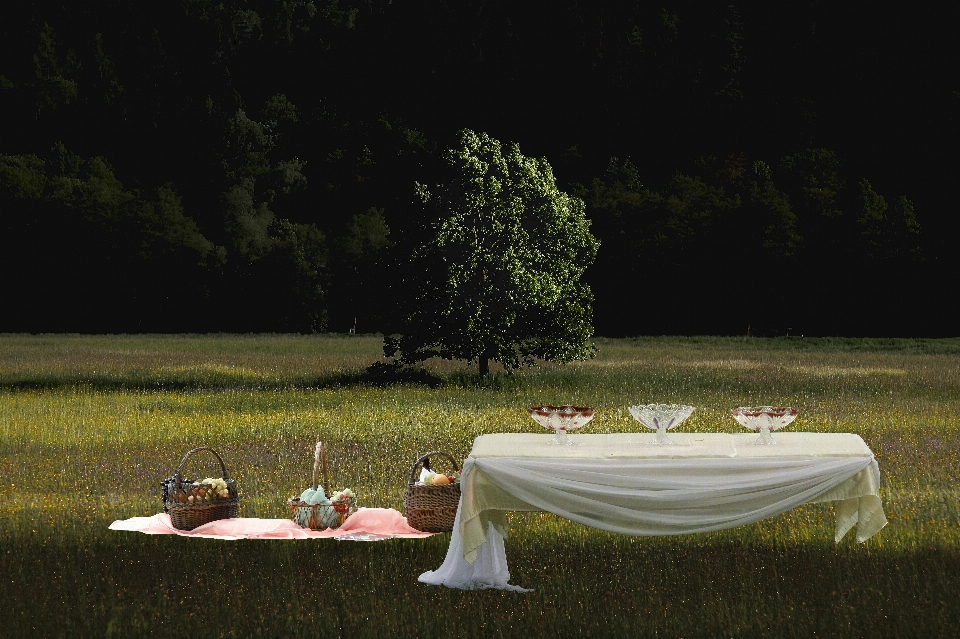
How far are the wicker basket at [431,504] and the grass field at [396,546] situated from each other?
28 cm

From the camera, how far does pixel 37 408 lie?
27.4 metres

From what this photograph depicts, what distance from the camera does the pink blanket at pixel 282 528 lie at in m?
11.6

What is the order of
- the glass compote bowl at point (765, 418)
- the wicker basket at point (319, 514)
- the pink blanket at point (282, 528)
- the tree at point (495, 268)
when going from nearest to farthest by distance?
1. the glass compote bowl at point (765, 418)
2. the pink blanket at point (282, 528)
3. the wicker basket at point (319, 514)
4. the tree at point (495, 268)

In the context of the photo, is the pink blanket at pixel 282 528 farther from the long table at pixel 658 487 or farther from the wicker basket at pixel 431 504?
the long table at pixel 658 487

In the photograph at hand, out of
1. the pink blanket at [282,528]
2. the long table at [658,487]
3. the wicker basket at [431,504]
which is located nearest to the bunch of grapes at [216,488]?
the pink blanket at [282,528]

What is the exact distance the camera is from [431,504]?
11.5m

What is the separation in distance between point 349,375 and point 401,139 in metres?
65.9

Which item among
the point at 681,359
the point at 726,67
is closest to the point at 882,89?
the point at 726,67

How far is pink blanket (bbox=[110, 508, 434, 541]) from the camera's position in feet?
38.0

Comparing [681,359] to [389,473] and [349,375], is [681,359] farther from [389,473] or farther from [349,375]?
[389,473]

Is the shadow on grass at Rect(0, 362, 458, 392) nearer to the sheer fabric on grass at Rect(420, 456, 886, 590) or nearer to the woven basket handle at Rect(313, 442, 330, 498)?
the woven basket handle at Rect(313, 442, 330, 498)

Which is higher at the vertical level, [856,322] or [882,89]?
[882,89]

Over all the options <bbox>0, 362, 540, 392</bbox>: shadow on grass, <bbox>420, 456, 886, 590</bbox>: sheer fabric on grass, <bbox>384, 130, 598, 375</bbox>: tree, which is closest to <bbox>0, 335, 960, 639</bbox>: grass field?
<bbox>420, 456, 886, 590</bbox>: sheer fabric on grass

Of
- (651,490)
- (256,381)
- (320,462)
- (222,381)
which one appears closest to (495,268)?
(256,381)
